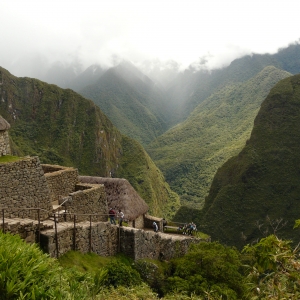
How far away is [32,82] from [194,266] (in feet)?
440

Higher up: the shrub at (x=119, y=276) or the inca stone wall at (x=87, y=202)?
the inca stone wall at (x=87, y=202)

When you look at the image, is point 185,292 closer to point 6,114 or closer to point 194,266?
point 194,266

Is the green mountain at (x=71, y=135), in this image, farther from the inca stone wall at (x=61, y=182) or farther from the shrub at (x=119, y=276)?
the shrub at (x=119, y=276)

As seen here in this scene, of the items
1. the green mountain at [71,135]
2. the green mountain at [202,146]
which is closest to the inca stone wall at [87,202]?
the green mountain at [202,146]

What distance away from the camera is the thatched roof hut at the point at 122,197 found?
21.9 m

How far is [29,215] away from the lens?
11.6 metres

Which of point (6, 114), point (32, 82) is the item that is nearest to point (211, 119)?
point (32, 82)

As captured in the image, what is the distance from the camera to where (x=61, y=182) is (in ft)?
49.4

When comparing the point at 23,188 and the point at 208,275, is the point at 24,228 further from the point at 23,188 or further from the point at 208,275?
the point at 208,275

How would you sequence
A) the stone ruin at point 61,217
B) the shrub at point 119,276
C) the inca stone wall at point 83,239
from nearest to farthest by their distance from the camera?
the inca stone wall at point 83,239, the stone ruin at point 61,217, the shrub at point 119,276

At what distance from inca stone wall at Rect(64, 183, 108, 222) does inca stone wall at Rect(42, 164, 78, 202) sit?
44 centimetres

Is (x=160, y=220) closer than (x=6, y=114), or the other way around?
(x=160, y=220)

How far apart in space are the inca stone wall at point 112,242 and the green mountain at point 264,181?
141 ft

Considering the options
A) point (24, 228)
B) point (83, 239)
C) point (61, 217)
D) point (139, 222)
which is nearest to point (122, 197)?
point (139, 222)
